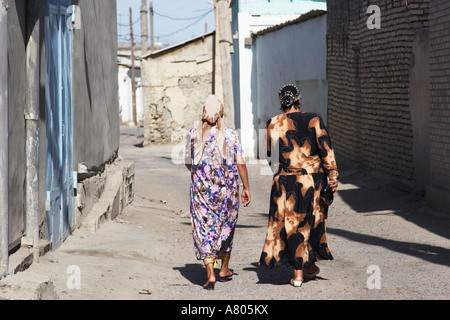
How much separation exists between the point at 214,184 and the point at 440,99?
4.77 meters

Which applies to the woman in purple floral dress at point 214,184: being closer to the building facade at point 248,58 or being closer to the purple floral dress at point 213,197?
the purple floral dress at point 213,197

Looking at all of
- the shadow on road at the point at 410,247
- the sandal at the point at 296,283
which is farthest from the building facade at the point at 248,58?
the sandal at the point at 296,283

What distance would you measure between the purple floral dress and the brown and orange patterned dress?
353 mm

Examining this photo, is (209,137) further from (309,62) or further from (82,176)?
(309,62)

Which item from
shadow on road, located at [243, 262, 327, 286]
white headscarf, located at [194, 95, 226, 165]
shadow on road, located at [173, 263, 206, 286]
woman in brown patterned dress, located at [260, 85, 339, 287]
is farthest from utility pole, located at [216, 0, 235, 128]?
woman in brown patterned dress, located at [260, 85, 339, 287]

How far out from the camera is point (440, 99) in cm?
957

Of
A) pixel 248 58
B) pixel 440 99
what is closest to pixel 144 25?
pixel 248 58

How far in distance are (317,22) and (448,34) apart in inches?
288

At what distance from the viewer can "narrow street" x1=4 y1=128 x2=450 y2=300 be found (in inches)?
219

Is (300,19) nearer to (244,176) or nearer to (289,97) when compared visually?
(289,97)

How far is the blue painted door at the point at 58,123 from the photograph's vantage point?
6410mm

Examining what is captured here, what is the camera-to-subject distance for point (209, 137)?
5.91m

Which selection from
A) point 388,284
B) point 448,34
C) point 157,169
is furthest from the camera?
point 157,169
